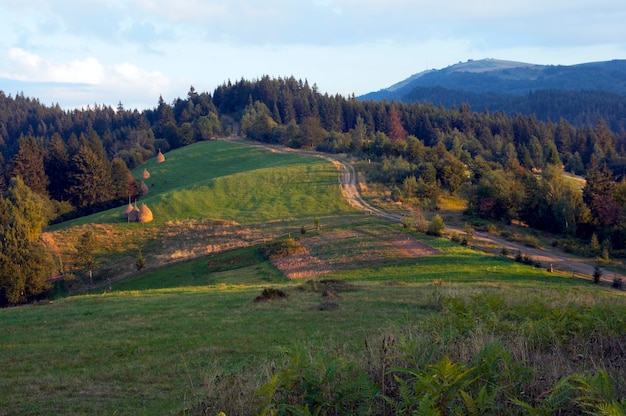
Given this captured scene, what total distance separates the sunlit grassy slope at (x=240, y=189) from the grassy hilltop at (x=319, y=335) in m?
10.8

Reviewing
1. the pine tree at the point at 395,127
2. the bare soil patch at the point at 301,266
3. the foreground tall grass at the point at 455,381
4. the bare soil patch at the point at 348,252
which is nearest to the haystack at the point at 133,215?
the bare soil patch at the point at 348,252

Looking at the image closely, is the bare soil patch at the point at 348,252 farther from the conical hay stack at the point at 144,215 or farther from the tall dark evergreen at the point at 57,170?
the tall dark evergreen at the point at 57,170

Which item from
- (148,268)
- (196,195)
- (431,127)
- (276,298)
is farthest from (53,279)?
(431,127)

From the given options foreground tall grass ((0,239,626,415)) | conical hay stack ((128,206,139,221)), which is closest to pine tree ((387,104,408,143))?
conical hay stack ((128,206,139,221))

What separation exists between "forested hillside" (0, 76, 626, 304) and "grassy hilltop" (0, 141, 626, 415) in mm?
20349

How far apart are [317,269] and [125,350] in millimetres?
24326

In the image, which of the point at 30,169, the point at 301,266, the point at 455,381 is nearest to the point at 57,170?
the point at 30,169

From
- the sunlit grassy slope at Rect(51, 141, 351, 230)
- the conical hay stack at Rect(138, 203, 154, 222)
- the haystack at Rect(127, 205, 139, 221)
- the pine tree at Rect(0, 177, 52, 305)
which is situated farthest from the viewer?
the sunlit grassy slope at Rect(51, 141, 351, 230)

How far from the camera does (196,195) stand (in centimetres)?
6906

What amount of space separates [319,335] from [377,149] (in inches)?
2835

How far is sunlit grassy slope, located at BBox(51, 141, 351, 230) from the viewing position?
61.1m

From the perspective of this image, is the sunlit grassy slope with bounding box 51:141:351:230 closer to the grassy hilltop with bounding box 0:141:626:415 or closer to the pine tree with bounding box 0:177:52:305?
the grassy hilltop with bounding box 0:141:626:415

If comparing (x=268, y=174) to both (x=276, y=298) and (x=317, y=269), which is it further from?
(x=276, y=298)

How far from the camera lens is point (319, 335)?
→ 13.6 meters
